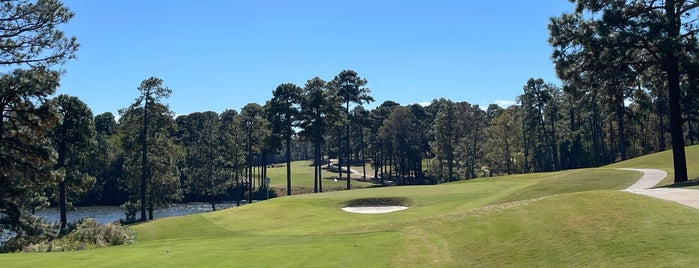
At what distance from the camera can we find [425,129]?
397ft

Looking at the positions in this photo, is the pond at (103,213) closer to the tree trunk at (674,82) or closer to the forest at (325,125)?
the forest at (325,125)

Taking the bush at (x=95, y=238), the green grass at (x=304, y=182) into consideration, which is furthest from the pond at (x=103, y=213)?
the bush at (x=95, y=238)

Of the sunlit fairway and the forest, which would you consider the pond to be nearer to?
the forest

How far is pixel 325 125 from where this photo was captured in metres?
70.6

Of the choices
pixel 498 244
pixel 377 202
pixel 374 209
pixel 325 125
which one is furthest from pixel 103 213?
pixel 498 244

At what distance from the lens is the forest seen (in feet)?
90.4

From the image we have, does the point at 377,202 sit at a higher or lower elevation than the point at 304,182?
higher

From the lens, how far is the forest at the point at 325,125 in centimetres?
2756

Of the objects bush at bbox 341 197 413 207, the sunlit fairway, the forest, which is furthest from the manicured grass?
the sunlit fairway

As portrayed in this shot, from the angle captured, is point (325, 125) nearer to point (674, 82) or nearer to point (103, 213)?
point (103, 213)

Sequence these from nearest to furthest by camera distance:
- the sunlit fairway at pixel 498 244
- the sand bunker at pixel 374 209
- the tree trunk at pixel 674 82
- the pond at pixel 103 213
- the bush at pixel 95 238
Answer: the sunlit fairway at pixel 498 244, the bush at pixel 95 238, the tree trunk at pixel 674 82, the sand bunker at pixel 374 209, the pond at pixel 103 213

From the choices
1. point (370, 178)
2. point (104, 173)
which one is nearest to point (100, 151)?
point (104, 173)

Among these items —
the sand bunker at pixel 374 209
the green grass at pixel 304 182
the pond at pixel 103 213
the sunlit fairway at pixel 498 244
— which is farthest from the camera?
the green grass at pixel 304 182

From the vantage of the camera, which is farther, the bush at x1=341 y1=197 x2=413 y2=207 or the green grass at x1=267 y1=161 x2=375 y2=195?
the green grass at x1=267 y1=161 x2=375 y2=195
